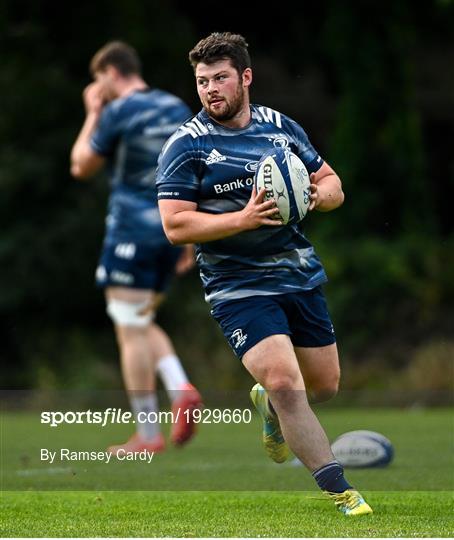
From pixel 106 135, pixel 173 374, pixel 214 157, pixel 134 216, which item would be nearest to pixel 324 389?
pixel 214 157

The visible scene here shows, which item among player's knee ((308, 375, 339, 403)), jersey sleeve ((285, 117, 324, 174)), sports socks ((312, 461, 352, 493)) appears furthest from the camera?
player's knee ((308, 375, 339, 403))

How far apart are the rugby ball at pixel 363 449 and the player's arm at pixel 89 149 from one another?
2.93 metres

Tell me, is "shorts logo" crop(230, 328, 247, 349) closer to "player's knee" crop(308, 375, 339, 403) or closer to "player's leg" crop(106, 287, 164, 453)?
"player's knee" crop(308, 375, 339, 403)

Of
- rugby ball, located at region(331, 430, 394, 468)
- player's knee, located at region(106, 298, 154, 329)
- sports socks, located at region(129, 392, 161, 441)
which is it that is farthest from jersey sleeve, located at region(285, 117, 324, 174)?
player's knee, located at region(106, 298, 154, 329)

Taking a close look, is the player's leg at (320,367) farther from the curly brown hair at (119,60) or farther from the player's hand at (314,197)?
the curly brown hair at (119,60)

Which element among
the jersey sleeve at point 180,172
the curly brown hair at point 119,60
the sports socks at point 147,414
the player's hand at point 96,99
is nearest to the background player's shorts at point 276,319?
the jersey sleeve at point 180,172

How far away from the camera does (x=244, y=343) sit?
5887 mm

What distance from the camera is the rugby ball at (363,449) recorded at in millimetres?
7785

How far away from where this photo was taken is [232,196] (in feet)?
19.8

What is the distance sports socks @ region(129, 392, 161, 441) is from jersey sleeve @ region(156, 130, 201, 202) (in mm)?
3236

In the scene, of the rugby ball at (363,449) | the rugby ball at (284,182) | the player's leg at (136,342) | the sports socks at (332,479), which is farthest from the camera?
the player's leg at (136,342)

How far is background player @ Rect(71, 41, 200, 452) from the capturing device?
950cm

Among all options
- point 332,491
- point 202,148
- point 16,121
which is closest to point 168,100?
point 202,148

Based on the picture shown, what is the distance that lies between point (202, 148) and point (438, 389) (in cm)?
918
